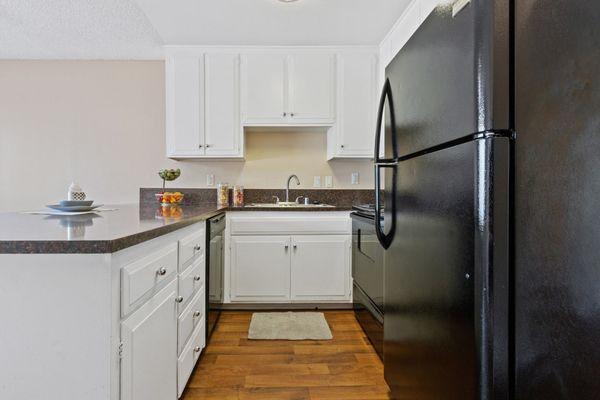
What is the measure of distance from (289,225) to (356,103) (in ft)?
4.05

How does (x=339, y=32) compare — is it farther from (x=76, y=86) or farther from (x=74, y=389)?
(x=74, y=389)

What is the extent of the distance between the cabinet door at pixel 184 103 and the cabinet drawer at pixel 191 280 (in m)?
1.46

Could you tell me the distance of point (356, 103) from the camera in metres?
3.08

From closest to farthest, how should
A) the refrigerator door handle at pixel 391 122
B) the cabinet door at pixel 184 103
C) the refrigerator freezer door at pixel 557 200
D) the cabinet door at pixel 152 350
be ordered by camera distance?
the refrigerator freezer door at pixel 557 200 → the cabinet door at pixel 152 350 → the refrigerator door handle at pixel 391 122 → the cabinet door at pixel 184 103

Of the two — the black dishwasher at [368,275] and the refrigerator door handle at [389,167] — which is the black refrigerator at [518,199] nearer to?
the refrigerator door handle at [389,167]

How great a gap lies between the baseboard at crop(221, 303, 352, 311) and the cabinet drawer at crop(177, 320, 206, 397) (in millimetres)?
864

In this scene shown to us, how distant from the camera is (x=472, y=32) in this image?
2.79 feet

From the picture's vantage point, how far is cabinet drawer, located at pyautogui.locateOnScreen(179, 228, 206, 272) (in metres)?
1.48

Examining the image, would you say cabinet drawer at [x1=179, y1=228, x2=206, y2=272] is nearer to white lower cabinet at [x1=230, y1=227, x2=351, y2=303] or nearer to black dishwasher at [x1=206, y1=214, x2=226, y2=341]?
black dishwasher at [x1=206, y1=214, x2=226, y2=341]

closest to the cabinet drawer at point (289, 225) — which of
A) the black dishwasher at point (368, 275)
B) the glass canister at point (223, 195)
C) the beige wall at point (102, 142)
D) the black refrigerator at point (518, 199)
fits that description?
the black dishwasher at point (368, 275)

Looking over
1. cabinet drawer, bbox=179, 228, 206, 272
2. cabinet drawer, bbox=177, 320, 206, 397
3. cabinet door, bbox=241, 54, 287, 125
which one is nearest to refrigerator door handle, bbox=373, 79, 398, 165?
cabinet drawer, bbox=179, 228, 206, 272

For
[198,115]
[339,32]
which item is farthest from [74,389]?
[339,32]

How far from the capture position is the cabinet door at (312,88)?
3.06 meters

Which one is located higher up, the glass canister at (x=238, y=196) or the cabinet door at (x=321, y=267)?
the glass canister at (x=238, y=196)
